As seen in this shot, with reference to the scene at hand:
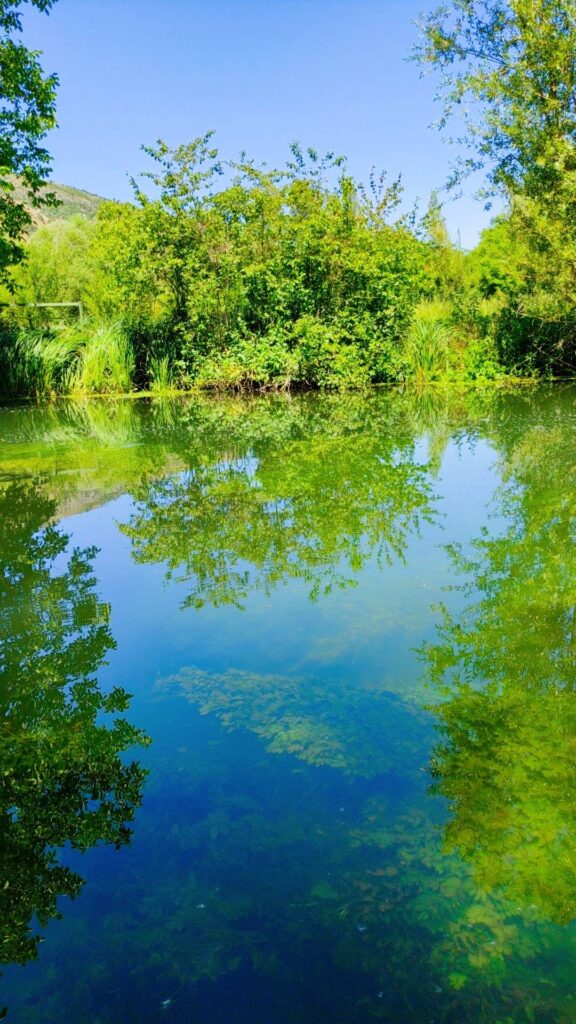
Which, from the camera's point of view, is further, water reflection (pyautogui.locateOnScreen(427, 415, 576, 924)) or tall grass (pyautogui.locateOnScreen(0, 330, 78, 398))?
tall grass (pyautogui.locateOnScreen(0, 330, 78, 398))

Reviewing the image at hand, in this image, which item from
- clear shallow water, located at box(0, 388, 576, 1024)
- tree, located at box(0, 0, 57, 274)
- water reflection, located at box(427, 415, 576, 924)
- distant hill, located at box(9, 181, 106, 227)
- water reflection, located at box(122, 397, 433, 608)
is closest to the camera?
clear shallow water, located at box(0, 388, 576, 1024)

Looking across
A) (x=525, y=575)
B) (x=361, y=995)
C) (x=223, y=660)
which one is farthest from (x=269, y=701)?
(x=525, y=575)

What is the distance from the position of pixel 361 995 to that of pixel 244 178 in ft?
56.0

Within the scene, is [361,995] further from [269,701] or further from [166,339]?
[166,339]

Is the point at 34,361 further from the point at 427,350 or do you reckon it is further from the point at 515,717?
the point at 515,717

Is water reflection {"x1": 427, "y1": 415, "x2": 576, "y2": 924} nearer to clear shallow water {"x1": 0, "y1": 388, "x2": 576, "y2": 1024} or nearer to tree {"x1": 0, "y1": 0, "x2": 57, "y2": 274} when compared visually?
clear shallow water {"x1": 0, "y1": 388, "x2": 576, "y2": 1024}

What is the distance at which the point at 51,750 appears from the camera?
2.53 m

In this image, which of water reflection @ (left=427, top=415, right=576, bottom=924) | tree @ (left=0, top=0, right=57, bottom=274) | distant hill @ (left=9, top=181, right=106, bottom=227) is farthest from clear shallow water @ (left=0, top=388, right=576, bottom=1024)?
distant hill @ (left=9, top=181, right=106, bottom=227)

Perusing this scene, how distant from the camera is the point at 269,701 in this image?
2801 millimetres

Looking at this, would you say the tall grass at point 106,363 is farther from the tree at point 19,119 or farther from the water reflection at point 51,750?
the water reflection at point 51,750

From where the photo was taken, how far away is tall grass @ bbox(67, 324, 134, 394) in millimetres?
17109

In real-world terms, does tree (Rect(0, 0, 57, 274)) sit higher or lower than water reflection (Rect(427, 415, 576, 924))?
higher

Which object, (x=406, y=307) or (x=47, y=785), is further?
(x=406, y=307)

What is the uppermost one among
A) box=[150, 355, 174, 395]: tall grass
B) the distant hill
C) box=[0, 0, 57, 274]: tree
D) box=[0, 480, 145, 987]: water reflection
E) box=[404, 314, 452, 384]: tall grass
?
the distant hill
